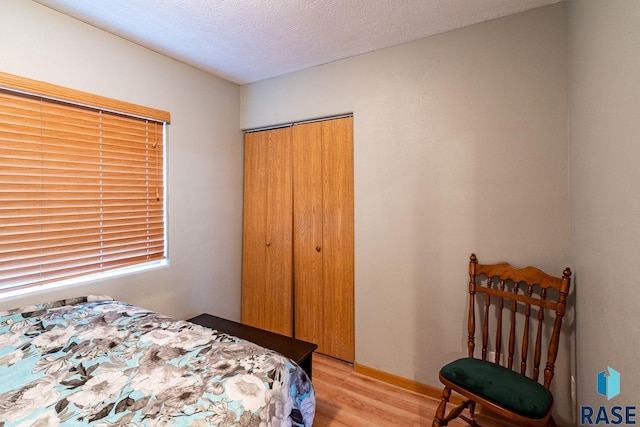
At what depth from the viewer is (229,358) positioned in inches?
48.3

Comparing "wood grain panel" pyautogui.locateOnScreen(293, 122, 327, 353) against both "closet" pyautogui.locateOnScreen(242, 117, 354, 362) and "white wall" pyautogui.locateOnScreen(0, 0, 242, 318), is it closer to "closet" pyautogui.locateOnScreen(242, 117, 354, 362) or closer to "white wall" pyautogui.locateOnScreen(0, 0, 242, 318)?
"closet" pyautogui.locateOnScreen(242, 117, 354, 362)

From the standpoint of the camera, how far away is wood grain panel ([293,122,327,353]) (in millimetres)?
2525

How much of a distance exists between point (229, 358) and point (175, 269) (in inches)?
56.0

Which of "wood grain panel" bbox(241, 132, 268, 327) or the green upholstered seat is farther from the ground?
"wood grain panel" bbox(241, 132, 268, 327)

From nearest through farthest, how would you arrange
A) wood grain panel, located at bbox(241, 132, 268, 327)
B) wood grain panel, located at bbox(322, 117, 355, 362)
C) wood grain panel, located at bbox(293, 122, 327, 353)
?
wood grain panel, located at bbox(322, 117, 355, 362) → wood grain panel, located at bbox(293, 122, 327, 353) → wood grain panel, located at bbox(241, 132, 268, 327)

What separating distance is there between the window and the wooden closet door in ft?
2.80

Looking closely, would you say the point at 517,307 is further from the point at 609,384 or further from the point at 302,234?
the point at 302,234

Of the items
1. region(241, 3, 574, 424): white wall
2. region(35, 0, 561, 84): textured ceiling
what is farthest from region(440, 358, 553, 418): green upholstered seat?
region(35, 0, 561, 84): textured ceiling

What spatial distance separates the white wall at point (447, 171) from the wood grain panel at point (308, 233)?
0.99 ft

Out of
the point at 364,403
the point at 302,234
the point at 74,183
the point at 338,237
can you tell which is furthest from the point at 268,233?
the point at 364,403

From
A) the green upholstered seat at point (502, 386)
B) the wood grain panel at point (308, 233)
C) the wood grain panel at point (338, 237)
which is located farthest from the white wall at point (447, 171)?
the green upholstered seat at point (502, 386)

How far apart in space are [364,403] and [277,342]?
773 mm

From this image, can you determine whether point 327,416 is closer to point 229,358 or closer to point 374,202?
point 229,358

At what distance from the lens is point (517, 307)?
1.75 m
